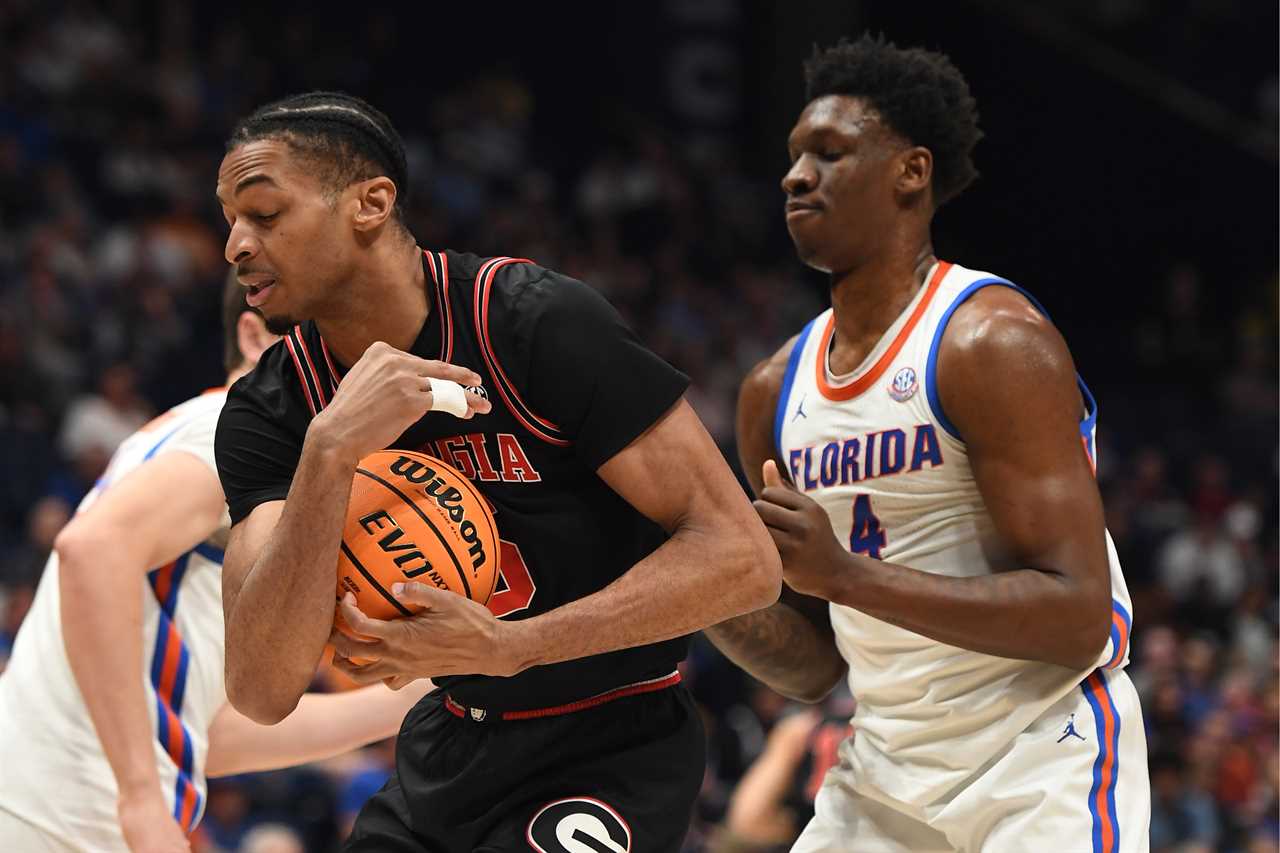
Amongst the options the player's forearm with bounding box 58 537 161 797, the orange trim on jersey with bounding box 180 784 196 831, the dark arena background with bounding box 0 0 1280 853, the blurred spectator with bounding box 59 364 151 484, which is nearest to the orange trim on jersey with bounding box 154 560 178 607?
the player's forearm with bounding box 58 537 161 797

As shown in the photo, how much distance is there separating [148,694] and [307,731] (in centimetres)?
41

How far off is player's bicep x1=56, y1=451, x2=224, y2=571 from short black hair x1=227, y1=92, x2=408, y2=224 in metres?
0.98

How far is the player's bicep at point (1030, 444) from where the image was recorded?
3.31 metres

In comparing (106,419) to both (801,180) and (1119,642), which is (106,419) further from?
(1119,642)

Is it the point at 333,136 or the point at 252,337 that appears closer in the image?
the point at 333,136

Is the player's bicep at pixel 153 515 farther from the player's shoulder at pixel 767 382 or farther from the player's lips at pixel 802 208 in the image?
the player's lips at pixel 802 208

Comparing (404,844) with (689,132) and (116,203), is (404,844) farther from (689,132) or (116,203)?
(689,132)

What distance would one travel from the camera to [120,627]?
3.64m

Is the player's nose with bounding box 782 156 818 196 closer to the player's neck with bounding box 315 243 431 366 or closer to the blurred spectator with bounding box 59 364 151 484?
the player's neck with bounding box 315 243 431 366

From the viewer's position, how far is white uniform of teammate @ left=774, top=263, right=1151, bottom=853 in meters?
3.38

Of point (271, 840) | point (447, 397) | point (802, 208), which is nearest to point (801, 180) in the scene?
point (802, 208)

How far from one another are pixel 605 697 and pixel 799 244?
122cm

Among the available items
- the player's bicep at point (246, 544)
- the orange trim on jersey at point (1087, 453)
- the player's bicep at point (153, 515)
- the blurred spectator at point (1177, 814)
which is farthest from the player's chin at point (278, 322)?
the blurred spectator at point (1177, 814)

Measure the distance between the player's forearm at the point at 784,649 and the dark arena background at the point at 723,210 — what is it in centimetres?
527
